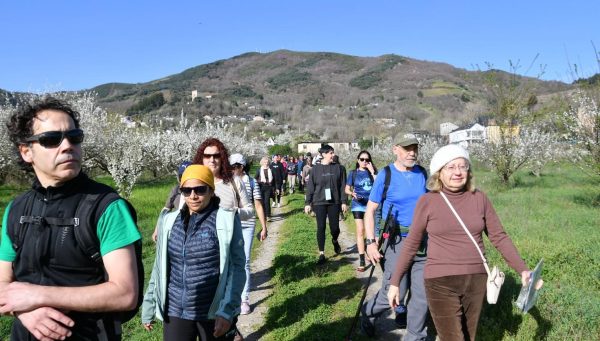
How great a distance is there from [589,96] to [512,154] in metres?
5.31

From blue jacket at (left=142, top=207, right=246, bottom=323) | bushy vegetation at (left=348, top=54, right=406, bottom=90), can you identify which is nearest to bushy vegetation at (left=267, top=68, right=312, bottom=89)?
bushy vegetation at (left=348, top=54, right=406, bottom=90)

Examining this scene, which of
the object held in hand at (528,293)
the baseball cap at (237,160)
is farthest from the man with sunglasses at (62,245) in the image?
the baseball cap at (237,160)

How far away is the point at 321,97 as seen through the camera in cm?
14938

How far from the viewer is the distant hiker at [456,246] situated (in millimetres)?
2959

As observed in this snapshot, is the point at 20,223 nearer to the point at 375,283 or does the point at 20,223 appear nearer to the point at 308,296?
the point at 308,296

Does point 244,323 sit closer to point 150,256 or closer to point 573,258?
point 150,256

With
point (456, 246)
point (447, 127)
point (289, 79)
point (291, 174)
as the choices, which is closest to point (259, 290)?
point (456, 246)

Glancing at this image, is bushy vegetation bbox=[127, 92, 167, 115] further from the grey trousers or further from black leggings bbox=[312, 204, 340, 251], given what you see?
the grey trousers

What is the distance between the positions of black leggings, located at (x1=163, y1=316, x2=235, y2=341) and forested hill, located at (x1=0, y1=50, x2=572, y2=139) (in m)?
67.1

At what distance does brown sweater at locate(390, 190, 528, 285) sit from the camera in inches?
116

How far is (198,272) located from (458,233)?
179 centimetres

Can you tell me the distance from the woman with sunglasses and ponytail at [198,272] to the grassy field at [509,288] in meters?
1.84

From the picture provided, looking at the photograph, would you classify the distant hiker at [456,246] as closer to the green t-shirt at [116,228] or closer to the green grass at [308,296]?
the green grass at [308,296]

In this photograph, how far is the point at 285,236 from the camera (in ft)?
32.6
